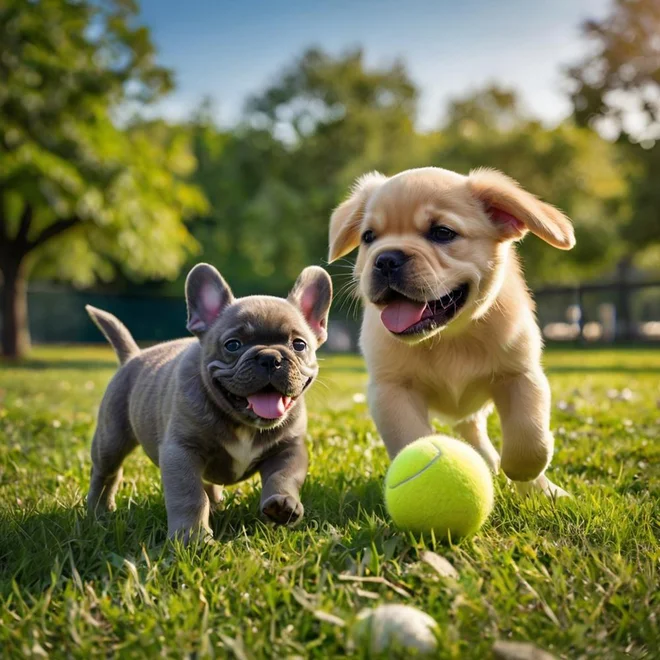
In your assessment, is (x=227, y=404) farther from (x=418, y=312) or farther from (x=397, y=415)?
(x=418, y=312)

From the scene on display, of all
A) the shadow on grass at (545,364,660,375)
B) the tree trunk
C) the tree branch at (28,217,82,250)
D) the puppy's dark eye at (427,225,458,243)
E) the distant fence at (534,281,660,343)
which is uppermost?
the tree branch at (28,217,82,250)

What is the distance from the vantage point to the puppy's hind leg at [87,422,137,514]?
3.91 metres

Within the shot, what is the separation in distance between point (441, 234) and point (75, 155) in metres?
15.5

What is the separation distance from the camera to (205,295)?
3.67 m

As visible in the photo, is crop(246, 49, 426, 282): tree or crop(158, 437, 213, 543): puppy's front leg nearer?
crop(158, 437, 213, 543): puppy's front leg

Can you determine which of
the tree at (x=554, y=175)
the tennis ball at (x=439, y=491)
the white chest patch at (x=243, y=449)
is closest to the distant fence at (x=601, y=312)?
the tree at (x=554, y=175)

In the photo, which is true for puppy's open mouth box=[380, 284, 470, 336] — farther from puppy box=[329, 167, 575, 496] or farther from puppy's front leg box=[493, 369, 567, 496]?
puppy's front leg box=[493, 369, 567, 496]

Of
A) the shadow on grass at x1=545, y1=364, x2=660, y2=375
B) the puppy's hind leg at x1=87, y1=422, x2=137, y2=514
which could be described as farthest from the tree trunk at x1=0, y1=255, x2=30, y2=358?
the puppy's hind leg at x1=87, y1=422, x2=137, y2=514

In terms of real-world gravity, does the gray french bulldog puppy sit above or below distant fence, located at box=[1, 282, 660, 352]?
above

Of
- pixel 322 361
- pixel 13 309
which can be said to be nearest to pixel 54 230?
pixel 13 309

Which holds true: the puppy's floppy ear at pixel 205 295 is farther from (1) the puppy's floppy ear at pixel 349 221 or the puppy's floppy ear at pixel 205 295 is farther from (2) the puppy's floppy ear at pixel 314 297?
(1) the puppy's floppy ear at pixel 349 221

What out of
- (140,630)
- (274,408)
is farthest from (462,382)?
(140,630)

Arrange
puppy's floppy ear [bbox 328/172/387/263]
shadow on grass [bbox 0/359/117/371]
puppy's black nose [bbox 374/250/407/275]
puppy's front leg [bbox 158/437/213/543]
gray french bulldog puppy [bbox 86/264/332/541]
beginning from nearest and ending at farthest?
1. puppy's front leg [bbox 158/437/213/543]
2. gray french bulldog puppy [bbox 86/264/332/541]
3. puppy's black nose [bbox 374/250/407/275]
4. puppy's floppy ear [bbox 328/172/387/263]
5. shadow on grass [bbox 0/359/117/371]

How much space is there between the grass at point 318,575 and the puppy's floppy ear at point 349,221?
1.25 m
